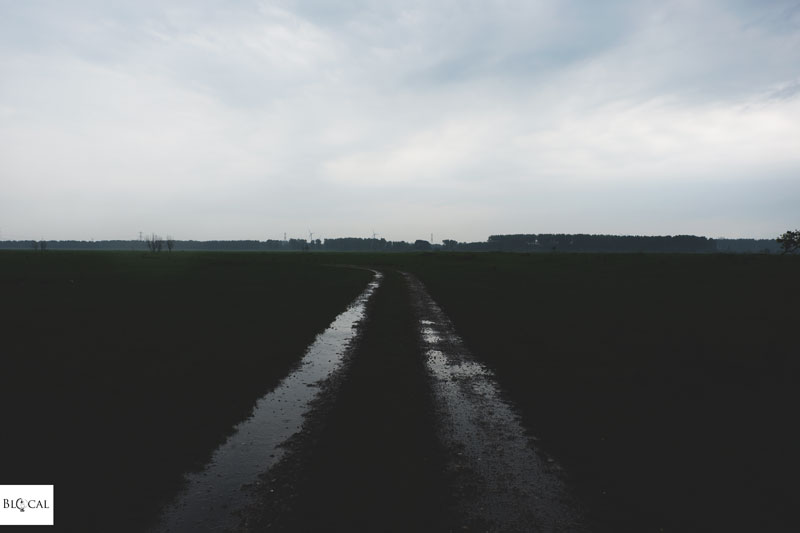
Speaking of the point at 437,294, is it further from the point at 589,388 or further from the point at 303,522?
the point at 303,522

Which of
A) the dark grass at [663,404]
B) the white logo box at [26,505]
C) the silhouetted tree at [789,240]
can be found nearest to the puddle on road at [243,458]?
the white logo box at [26,505]

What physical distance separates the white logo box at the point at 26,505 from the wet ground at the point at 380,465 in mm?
2095

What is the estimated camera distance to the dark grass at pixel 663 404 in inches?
264

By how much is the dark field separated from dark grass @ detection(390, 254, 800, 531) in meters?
0.04

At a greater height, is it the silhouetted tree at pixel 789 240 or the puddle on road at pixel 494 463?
the silhouetted tree at pixel 789 240

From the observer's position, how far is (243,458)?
8078 mm

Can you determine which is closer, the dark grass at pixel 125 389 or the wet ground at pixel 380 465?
the wet ground at pixel 380 465

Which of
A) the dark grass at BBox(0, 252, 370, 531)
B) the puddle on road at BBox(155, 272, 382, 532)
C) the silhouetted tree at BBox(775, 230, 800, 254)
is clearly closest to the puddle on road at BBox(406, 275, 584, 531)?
the puddle on road at BBox(155, 272, 382, 532)

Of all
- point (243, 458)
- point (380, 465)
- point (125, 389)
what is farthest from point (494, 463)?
point (125, 389)

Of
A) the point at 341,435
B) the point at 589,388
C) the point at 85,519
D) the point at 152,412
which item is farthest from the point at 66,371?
the point at 589,388

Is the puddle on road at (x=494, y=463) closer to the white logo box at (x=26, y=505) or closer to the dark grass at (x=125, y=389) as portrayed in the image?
the dark grass at (x=125, y=389)

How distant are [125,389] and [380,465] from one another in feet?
29.9

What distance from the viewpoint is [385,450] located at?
8297mm

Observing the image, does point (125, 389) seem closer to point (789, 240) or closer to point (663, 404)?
point (663, 404)
